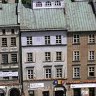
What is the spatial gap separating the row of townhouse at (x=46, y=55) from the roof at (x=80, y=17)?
0.59 feet

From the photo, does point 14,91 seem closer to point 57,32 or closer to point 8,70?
point 8,70

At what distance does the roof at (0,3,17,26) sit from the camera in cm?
9394

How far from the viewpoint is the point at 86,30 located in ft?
310

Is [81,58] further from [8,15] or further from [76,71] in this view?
[8,15]

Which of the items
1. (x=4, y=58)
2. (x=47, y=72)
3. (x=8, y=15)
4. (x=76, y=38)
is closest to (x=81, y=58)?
(x=76, y=38)

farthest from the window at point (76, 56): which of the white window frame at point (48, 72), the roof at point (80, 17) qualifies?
the white window frame at point (48, 72)

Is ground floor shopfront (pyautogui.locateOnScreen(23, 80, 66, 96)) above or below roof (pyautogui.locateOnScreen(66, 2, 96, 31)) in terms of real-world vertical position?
below

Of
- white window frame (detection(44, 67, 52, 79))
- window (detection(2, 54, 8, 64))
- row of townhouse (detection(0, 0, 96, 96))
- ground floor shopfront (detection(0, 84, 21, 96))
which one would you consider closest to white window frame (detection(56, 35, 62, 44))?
row of townhouse (detection(0, 0, 96, 96))

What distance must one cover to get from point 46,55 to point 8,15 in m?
10.1

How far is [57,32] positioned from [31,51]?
5.81 meters

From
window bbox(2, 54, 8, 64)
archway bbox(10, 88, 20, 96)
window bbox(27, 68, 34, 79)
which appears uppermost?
window bbox(2, 54, 8, 64)

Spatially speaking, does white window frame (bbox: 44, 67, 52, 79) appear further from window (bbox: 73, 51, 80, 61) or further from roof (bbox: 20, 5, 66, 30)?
roof (bbox: 20, 5, 66, 30)

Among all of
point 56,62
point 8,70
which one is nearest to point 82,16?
point 56,62

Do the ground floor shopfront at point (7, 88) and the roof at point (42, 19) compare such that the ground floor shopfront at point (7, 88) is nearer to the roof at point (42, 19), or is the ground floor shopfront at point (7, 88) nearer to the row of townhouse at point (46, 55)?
the row of townhouse at point (46, 55)
